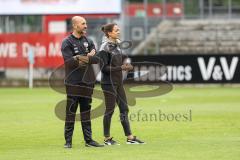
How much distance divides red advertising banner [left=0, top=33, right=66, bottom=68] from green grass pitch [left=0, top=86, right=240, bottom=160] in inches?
406

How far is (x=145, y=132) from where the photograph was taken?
662 inches

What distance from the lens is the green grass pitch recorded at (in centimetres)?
1300

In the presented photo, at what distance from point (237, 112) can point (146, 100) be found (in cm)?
597

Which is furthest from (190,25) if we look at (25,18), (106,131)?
(106,131)

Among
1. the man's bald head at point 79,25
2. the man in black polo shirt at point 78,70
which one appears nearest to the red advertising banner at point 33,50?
the man in black polo shirt at point 78,70

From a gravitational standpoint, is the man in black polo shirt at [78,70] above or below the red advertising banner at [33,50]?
above

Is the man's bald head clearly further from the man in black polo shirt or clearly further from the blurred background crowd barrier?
the blurred background crowd barrier

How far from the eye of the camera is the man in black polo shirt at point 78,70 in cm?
1384

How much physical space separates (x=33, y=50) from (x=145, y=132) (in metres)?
22.7

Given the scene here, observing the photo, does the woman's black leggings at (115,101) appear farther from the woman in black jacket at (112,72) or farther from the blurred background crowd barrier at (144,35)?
the blurred background crowd barrier at (144,35)

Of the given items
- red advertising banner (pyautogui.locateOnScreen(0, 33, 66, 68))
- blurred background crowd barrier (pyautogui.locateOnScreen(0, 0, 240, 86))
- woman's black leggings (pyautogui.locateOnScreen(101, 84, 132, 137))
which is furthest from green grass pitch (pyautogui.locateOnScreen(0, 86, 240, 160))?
red advertising banner (pyautogui.locateOnScreen(0, 33, 66, 68))

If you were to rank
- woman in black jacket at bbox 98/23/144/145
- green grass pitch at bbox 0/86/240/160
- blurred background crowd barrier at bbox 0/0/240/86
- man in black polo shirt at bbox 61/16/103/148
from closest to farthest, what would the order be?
green grass pitch at bbox 0/86/240/160 < man in black polo shirt at bbox 61/16/103/148 < woman in black jacket at bbox 98/23/144/145 < blurred background crowd barrier at bbox 0/0/240/86

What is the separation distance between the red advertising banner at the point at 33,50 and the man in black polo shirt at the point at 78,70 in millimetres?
24892

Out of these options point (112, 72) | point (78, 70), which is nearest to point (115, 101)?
point (112, 72)
